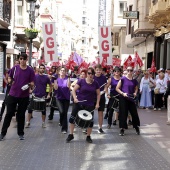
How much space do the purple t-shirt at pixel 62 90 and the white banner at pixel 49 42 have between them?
3.55 m

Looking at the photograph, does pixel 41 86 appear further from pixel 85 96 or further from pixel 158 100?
pixel 158 100

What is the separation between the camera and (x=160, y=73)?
65.3ft

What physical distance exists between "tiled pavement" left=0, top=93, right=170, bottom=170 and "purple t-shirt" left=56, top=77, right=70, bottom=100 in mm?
→ 896

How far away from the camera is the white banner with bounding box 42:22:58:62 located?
15422 mm

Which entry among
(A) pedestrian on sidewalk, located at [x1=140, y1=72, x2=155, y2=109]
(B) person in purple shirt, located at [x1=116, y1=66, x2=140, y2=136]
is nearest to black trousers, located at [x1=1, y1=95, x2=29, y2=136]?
(B) person in purple shirt, located at [x1=116, y1=66, x2=140, y2=136]

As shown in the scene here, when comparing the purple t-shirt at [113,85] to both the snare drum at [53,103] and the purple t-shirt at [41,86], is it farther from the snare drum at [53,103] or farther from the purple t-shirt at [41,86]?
the purple t-shirt at [41,86]

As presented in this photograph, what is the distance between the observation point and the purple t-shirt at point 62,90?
38.1 feet

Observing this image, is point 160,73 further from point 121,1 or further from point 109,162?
point 121,1

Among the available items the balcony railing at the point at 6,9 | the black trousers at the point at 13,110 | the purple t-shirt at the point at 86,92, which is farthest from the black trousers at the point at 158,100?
the balcony railing at the point at 6,9

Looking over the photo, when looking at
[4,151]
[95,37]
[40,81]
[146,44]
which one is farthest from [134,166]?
[95,37]

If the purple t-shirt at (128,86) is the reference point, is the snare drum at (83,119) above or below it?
below

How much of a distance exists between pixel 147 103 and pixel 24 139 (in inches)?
416

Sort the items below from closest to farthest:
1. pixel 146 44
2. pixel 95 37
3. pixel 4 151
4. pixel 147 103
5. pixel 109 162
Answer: pixel 109 162
pixel 4 151
pixel 147 103
pixel 146 44
pixel 95 37

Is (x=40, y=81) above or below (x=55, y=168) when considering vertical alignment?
above
